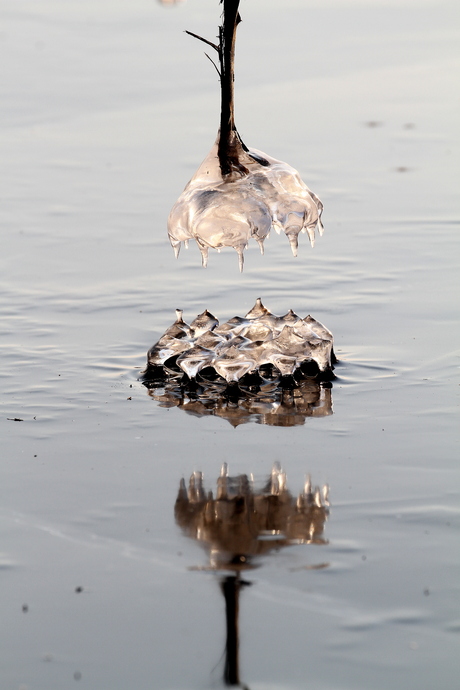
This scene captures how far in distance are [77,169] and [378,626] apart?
7776 mm

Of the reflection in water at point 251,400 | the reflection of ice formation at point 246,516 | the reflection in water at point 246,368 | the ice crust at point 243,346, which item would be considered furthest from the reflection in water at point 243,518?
the ice crust at point 243,346

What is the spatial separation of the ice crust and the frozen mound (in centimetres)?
54

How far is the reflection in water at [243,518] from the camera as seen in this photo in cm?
415

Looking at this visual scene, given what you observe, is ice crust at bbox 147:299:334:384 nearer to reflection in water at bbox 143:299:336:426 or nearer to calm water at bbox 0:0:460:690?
reflection in water at bbox 143:299:336:426

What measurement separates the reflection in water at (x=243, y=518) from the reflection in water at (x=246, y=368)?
2.62ft

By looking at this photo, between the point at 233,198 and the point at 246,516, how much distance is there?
6.78 ft

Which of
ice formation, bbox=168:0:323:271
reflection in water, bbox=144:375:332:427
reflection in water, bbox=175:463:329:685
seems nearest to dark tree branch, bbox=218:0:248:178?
ice formation, bbox=168:0:323:271

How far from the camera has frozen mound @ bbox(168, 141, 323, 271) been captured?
19.2 feet

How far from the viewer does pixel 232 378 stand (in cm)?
590

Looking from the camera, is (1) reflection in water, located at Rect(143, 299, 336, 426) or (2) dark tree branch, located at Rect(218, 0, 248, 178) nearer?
(1) reflection in water, located at Rect(143, 299, 336, 426)

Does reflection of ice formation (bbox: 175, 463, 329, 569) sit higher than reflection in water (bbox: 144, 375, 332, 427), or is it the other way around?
reflection in water (bbox: 144, 375, 332, 427)

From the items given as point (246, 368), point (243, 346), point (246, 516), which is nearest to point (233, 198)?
point (243, 346)

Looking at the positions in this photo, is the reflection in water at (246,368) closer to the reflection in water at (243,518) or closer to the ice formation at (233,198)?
the ice formation at (233,198)

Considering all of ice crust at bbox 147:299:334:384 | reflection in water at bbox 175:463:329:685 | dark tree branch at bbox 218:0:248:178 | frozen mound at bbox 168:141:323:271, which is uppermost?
dark tree branch at bbox 218:0:248:178
